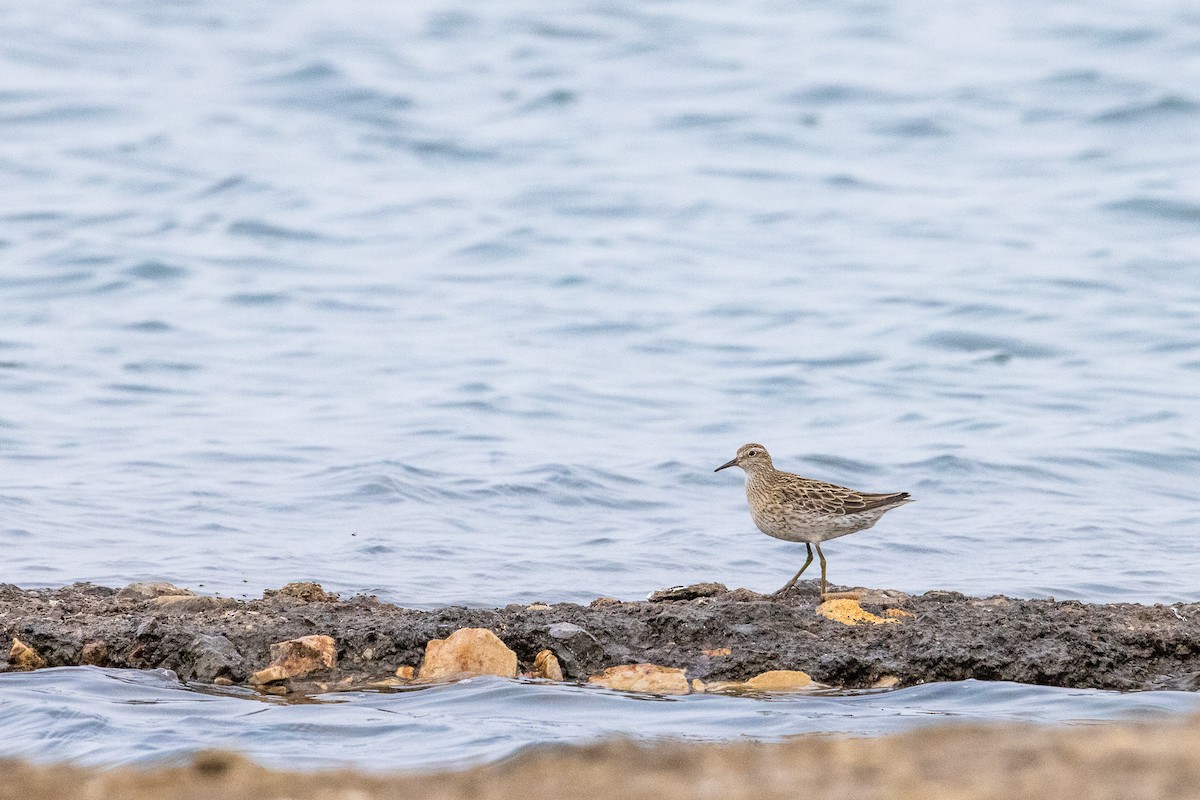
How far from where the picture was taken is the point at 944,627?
7000mm

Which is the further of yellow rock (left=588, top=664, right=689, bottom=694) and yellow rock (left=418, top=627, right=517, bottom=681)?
yellow rock (left=418, top=627, right=517, bottom=681)

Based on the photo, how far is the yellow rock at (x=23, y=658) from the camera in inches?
271

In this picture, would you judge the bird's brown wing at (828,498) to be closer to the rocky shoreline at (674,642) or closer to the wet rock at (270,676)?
the rocky shoreline at (674,642)

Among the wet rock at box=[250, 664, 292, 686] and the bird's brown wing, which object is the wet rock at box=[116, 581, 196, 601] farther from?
the bird's brown wing

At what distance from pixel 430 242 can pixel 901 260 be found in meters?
6.12

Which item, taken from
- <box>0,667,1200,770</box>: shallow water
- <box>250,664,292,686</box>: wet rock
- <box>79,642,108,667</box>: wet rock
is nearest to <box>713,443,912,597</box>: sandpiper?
<box>0,667,1200,770</box>: shallow water

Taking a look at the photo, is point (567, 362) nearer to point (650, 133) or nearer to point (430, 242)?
point (430, 242)

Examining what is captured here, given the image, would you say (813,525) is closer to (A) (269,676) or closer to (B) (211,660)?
(A) (269,676)

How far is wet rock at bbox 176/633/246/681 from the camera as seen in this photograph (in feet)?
21.9

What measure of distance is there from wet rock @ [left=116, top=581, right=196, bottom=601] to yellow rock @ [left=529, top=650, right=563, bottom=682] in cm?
211

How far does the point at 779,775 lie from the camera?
4.18 meters

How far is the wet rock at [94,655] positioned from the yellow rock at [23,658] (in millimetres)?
173

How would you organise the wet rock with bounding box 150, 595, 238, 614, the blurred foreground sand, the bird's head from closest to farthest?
the blurred foreground sand → the wet rock with bounding box 150, 595, 238, 614 → the bird's head

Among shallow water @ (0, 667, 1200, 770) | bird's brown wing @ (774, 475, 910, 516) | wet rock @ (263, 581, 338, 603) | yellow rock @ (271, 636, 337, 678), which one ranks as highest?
bird's brown wing @ (774, 475, 910, 516)
